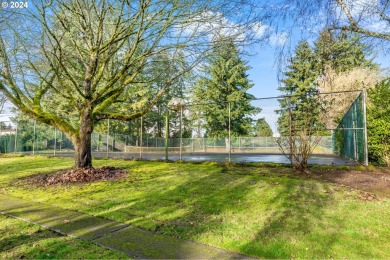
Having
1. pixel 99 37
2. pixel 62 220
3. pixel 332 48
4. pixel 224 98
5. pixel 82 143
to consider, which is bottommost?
pixel 62 220

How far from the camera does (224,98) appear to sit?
92.4 feet

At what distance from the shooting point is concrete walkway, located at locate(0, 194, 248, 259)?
8.32 feet

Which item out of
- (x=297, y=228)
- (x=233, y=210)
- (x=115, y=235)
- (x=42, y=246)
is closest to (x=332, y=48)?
(x=297, y=228)

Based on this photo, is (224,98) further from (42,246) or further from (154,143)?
(42,246)

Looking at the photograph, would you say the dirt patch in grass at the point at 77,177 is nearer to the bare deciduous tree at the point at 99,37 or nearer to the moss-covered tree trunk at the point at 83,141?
the moss-covered tree trunk at the point at 83,141

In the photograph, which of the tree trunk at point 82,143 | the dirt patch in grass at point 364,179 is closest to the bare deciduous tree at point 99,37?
the tree trunk at point 82,143

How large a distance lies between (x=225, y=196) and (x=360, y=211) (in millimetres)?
2068

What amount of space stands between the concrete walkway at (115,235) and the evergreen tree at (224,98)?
15.1 m

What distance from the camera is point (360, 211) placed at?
362cm

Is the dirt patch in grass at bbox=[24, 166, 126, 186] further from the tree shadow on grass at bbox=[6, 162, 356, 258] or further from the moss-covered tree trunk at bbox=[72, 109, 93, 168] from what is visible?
the tree shadow on grass at bbox=[6, 162, 356, 258]

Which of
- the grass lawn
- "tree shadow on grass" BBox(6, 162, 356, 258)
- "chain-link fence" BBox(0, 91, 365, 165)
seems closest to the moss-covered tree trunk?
the grass lawn

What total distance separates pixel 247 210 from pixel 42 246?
8.80 ft

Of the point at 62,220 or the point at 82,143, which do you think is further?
the point at 82,143

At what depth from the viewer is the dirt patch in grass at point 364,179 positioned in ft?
15.1
